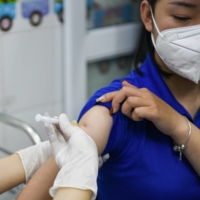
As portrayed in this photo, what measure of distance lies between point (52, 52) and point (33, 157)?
114cm

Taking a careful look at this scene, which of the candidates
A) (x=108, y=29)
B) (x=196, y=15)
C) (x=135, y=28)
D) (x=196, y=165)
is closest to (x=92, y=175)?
(x=196, y=165)

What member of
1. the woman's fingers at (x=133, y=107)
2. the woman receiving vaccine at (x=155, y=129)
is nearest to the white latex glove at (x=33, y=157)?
the woman receiving vaccine at (x=155, y=129)

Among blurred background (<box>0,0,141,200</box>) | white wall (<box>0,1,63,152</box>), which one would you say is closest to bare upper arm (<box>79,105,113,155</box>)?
blurred background (<box>0,0,141,200</box>)

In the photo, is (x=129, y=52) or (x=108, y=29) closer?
(x=108, y=29)

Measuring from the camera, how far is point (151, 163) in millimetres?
1166

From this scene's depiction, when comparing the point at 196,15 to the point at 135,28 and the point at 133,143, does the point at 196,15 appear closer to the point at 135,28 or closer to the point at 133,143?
the point at 133,143

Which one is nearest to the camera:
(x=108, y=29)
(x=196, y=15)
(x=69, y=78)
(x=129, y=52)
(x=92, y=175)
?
(x=92, y=175)

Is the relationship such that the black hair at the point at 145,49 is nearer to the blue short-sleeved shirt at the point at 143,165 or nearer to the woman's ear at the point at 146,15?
the woman's ear at the point at 146,15

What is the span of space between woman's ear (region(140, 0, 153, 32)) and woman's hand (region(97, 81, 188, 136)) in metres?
0.24

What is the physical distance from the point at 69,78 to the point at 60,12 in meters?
0.37

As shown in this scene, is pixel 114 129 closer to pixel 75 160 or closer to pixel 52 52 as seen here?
pixel 75 160

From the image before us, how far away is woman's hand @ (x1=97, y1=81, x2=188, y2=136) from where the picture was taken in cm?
108

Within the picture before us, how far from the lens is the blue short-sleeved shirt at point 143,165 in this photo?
45.5 inches

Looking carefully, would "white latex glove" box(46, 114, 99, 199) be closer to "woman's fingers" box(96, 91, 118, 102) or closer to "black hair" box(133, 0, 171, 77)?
"woman's fingers" box(96, 91, 118, 102)
